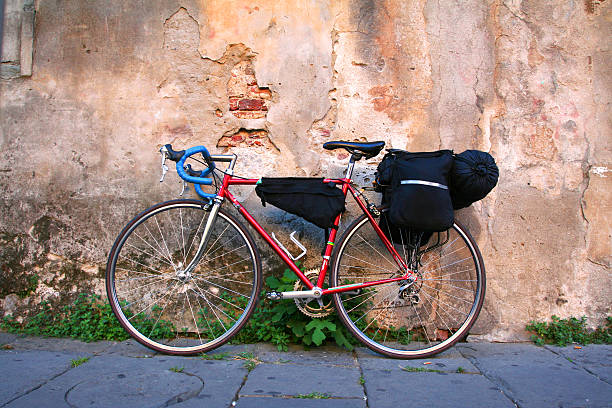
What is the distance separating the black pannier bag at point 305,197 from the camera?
9.43ft

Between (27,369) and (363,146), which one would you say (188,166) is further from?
(27,369)

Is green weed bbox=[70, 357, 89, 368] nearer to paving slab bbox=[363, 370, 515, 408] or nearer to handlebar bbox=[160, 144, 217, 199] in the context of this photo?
handlebar bbox=[160, 144, 217, 199]

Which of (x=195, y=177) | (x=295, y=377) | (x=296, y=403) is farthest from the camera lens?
(x=195, y=177)

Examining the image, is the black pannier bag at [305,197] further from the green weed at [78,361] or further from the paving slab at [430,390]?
the green weed at [78,361]

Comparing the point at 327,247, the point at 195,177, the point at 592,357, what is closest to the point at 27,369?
the point at 195,177

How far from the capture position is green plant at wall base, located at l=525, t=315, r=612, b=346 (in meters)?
3.21

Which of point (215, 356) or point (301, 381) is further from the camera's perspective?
point (215, 356)

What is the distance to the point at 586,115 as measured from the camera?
3.30 meters

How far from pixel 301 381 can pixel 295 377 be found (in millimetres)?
64

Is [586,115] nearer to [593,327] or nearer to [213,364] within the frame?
[593,327]

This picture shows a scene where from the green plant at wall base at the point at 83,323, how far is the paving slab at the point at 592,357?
2662 mm

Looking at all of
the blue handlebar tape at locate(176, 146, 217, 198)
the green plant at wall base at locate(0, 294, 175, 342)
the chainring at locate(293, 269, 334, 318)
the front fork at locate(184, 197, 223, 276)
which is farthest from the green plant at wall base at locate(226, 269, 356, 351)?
the blue handlebar tape at locate(176, 146, 217, 198)

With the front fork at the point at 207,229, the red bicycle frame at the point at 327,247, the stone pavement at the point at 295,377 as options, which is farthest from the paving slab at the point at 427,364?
the front fork at the point at 207,229

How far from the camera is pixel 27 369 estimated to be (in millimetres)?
2582
